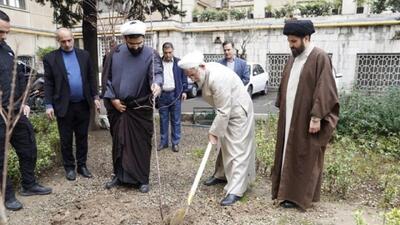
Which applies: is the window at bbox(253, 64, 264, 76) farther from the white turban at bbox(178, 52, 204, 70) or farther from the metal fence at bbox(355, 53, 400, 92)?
the white turban at bbox(178, 52, 204, 70)

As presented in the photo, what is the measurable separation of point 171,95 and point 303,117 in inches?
113

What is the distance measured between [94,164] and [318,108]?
322 cm

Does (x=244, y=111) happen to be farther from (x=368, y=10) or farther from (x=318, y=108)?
(x=368, y=10)

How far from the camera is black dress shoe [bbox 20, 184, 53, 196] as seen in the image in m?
3.74

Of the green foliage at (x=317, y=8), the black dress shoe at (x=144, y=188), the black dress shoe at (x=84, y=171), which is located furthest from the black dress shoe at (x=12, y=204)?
the green foliage at (x=317, y=8)

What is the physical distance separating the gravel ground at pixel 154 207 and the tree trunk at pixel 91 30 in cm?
261

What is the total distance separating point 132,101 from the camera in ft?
12.0

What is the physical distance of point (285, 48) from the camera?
15.8 metres

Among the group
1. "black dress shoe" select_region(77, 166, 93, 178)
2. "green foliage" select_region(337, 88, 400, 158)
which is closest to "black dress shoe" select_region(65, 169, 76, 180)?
"black dress shoe" select_region(77, 166, 93, 178)

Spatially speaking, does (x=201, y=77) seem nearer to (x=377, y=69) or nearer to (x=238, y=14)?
(x=377, y=69)

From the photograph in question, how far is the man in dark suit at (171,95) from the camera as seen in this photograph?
5488mm

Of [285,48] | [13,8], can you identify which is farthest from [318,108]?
[13,8]

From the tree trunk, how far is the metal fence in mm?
11059

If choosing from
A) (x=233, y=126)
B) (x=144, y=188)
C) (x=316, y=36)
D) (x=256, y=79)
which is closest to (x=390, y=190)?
(x=233, y=126)
